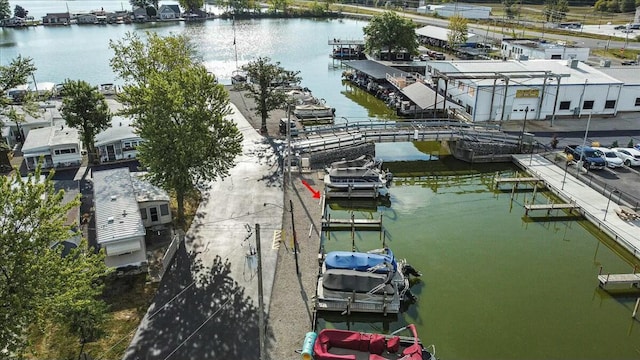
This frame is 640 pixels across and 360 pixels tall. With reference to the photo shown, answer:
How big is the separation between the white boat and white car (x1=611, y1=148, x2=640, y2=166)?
19.6 metres

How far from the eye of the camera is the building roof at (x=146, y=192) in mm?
29172

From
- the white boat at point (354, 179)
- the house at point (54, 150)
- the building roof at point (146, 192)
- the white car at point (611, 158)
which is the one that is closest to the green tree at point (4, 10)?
the house at point (54, 150)

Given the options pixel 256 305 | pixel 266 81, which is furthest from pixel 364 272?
pixel 266 81

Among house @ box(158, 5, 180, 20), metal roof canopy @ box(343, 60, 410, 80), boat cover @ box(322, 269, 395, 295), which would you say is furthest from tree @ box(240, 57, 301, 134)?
house @ box(158, 5, 180, 20)

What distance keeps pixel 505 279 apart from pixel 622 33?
111 meters

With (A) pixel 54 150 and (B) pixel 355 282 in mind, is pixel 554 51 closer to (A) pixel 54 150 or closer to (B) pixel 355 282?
(B) pixel 355 282

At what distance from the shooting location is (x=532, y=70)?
51781 millimetres

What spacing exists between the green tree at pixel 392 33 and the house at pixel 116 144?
49936mm

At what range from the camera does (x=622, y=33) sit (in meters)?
111

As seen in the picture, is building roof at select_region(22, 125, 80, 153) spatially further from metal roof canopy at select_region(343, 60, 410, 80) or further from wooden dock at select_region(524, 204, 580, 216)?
metal roof canopy at select_region(343, 60, 410, 80)

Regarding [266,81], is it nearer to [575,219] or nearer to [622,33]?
[575,219]

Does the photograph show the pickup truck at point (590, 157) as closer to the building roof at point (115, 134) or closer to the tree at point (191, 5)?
the building roof at point (115, 134)

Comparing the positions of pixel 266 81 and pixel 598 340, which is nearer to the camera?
pixel 598 340

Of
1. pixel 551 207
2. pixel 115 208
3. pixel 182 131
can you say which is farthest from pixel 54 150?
pixel 551 207
